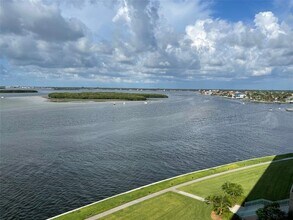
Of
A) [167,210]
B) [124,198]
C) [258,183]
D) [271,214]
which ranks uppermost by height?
A: [271,214]

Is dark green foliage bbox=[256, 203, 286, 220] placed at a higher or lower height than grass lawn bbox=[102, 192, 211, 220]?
higher

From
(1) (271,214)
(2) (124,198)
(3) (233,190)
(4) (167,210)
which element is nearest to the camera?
(1) (271,214)

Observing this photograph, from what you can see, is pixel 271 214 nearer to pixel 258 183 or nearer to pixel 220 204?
pixel 220 204

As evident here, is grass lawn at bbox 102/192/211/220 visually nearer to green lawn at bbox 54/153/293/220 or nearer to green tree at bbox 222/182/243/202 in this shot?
green lawn at bbox 54/153/293/220

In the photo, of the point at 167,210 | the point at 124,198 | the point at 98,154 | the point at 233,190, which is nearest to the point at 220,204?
the point at 233,190

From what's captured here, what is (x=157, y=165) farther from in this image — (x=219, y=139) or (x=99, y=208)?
(x=219, y=139)

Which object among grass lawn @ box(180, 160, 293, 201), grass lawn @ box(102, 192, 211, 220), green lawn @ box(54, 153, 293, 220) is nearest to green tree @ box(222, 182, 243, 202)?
grass lawn @ box(102, 192, 211, 220)

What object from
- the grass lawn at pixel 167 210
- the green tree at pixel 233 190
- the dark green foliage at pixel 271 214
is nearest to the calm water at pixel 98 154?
the grass lawn at pixel 167 210
